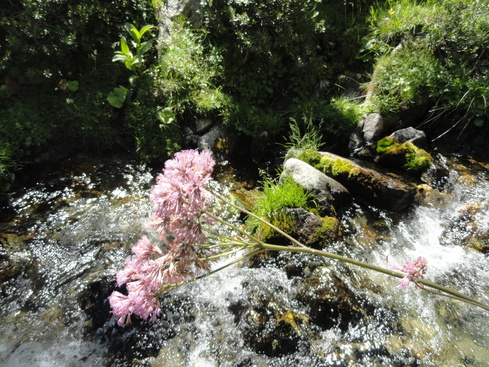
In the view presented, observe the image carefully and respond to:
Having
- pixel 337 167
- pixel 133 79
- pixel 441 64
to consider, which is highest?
pixel 441 64

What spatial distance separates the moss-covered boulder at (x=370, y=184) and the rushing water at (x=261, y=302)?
24 centimetres

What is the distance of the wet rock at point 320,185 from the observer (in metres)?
4.33

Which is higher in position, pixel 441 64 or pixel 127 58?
pixel 441 64

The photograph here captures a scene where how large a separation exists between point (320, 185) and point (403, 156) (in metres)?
1.85

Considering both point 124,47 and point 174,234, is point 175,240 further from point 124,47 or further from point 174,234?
point 124,47

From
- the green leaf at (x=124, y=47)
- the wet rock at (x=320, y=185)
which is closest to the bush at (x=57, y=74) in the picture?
the green leaf at (x=124, y=47)

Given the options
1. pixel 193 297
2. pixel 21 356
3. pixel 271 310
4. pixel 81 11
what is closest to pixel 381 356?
pixel 271 310

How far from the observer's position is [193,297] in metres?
3.40

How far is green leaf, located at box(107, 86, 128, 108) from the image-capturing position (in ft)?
18.1

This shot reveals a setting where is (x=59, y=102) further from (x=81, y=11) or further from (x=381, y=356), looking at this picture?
(x=381, y=356)

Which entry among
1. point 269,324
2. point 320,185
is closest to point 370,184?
point 320,185

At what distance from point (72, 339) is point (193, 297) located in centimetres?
129

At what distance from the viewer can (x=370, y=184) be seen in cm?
466

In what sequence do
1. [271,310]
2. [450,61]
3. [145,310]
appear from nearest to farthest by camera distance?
[145,310] < [271,310] < [450,61]
